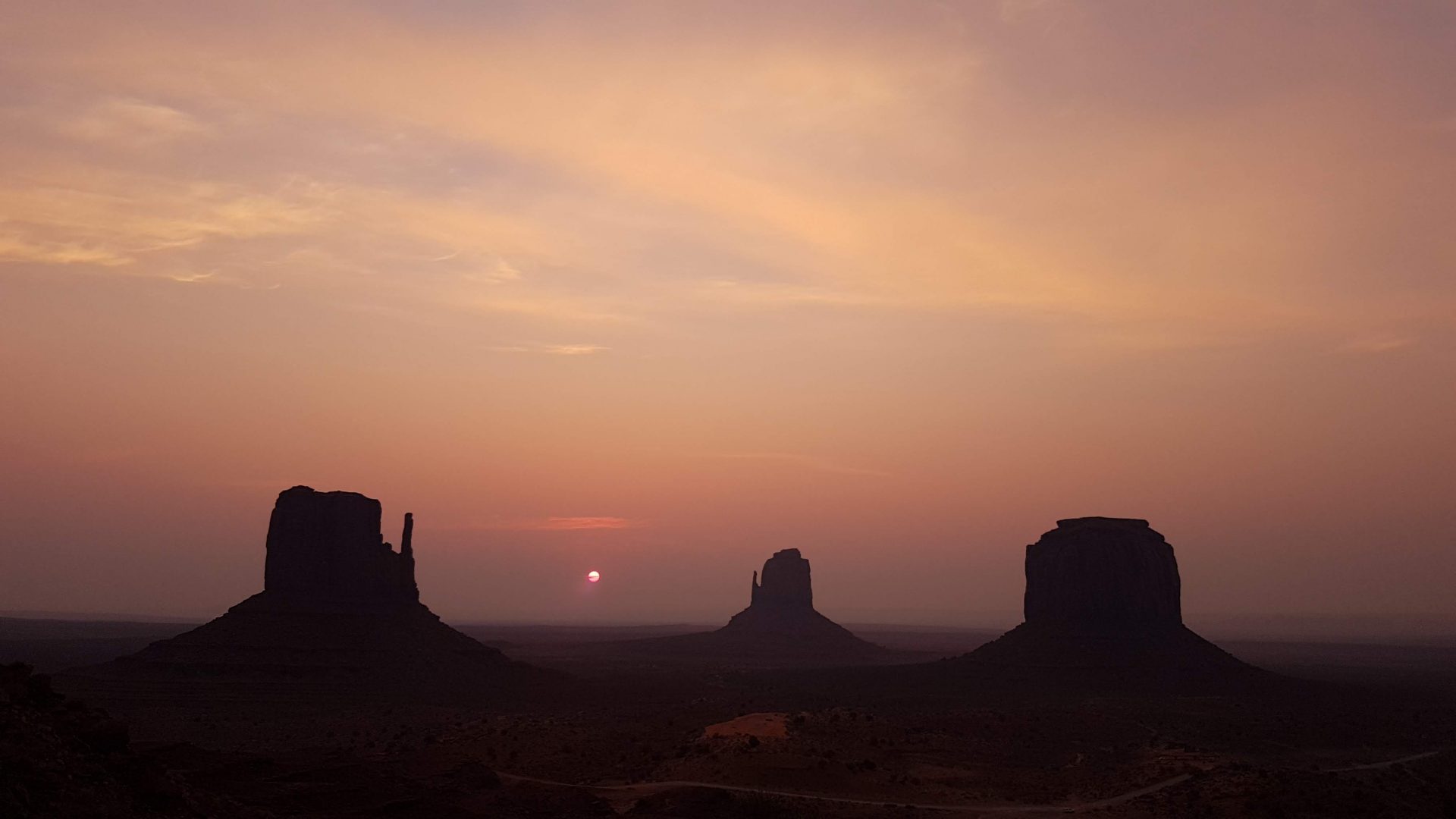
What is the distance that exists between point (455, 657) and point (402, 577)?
448 inches

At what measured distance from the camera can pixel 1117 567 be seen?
11950cm

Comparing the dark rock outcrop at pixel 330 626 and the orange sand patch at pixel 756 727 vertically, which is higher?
the dark rock outcrop at pixel 330 626

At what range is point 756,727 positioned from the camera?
65438 mm

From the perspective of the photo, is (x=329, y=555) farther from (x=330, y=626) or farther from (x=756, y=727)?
(x=756, y=727)

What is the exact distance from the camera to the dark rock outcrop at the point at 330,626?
315 ft

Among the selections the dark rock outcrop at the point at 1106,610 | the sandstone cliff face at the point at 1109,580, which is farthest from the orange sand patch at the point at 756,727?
the sandstone cliff face at the point at 1109,580

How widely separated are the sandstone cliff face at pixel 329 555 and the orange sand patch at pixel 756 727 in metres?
52.1

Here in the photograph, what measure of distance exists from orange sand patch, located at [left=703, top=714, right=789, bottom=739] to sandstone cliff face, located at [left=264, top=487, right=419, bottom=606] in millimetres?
52127

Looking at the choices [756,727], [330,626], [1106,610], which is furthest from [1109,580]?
[330,626]

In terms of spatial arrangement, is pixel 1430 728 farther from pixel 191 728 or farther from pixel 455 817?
pixel 191 728

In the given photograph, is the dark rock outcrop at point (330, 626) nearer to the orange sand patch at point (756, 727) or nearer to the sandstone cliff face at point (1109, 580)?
the orange sand patch at point (756, 727)

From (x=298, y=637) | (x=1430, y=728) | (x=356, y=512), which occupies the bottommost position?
(x=1430, y=728)

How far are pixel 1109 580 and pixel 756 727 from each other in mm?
67884

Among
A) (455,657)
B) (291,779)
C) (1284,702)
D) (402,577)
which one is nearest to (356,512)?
(402,577)
